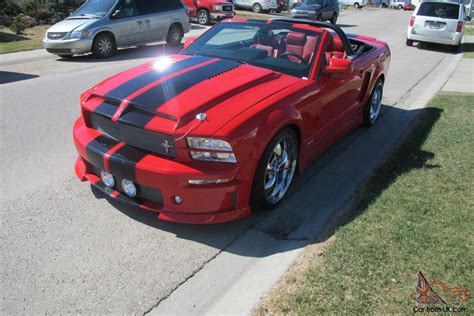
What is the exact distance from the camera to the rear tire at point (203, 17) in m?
20.3

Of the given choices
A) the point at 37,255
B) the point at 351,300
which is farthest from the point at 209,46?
the point at 351,300

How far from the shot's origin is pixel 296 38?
4.77 metres

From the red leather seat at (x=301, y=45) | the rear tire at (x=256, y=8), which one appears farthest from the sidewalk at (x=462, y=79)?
the rear tire at (x=256, y=8)

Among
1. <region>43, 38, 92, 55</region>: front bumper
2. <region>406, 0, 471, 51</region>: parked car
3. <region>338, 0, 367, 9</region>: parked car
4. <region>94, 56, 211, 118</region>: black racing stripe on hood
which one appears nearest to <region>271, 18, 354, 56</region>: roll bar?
<region>94, 56, 211, 118</region>: black racing stripe on hood

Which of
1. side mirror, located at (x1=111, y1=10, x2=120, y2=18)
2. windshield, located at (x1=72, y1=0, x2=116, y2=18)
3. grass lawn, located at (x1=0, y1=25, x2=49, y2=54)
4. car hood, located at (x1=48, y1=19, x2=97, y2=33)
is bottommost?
grass lawn, located at (x1=0, y1=25, x2=49, y2=54)

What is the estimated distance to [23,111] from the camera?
636 cm

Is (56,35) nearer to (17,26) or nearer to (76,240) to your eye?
(17,26)

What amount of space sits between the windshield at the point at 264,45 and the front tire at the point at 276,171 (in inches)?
31.8

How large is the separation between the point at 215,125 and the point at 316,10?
69.6ft

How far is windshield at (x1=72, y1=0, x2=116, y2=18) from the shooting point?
11.4 metres

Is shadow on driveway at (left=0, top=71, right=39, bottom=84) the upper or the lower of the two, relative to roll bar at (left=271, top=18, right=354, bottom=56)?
lower

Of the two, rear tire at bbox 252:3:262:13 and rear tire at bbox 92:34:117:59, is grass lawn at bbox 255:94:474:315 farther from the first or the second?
rear tire at bbox 252:3:262:13

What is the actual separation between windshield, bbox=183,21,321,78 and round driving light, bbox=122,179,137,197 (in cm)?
184

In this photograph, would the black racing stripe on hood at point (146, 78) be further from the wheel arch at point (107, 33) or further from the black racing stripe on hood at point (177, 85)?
the wheel arch at point (107, 33)
